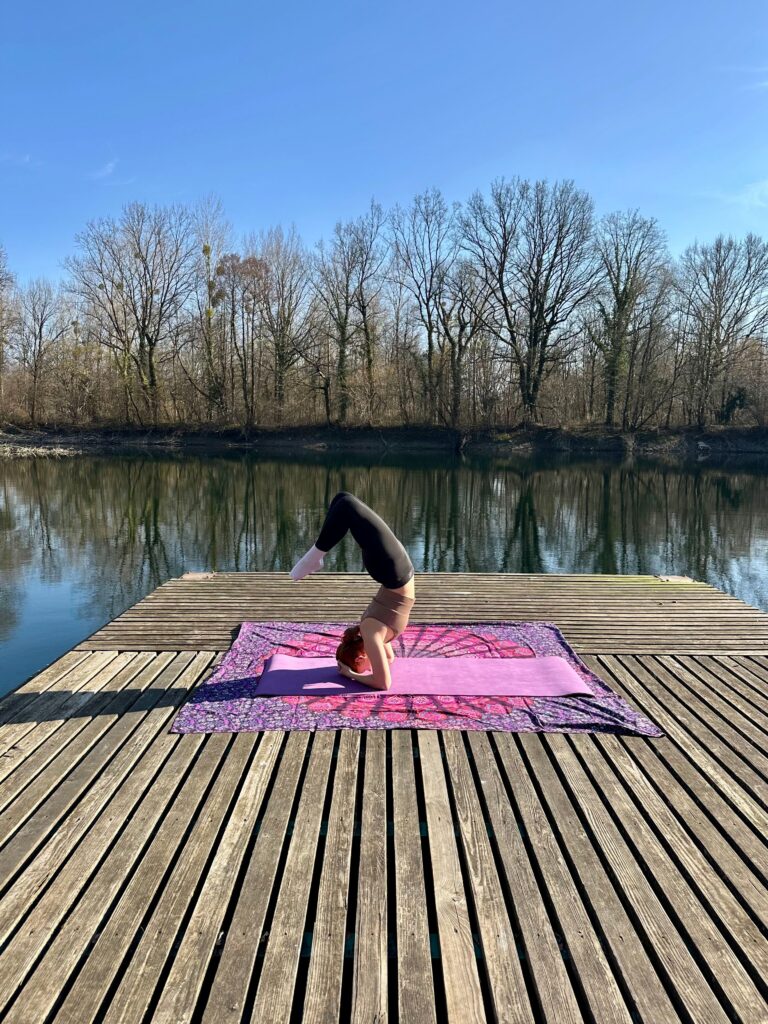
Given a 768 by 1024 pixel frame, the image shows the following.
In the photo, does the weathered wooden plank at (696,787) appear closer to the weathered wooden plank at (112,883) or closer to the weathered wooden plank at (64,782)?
the weathered wooden plank at (112,883)

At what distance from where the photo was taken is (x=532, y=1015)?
1.90 meters

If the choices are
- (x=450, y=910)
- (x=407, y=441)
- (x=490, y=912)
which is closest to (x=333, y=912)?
(x=450, y=910)

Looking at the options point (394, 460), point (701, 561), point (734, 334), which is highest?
point (734, 334)

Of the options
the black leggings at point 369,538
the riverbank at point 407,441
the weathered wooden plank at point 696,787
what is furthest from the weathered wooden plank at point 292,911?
the riverbank at point 407,441

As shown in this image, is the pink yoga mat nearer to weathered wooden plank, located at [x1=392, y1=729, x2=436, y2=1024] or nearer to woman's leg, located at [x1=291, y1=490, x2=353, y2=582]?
woman's leg, located at [x1=291, y1=490, x2=353, y2=582]

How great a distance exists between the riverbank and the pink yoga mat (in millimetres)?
30875

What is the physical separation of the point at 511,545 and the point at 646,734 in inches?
383

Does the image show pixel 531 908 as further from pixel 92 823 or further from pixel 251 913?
pixel 92 823

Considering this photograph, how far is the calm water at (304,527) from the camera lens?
387 inches

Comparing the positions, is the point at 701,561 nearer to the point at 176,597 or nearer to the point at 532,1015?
the point at 176,597

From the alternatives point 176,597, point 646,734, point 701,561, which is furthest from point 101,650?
point 701,561

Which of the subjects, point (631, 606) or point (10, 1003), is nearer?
point (10, 1003)

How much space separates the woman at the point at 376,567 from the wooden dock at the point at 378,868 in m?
0.59

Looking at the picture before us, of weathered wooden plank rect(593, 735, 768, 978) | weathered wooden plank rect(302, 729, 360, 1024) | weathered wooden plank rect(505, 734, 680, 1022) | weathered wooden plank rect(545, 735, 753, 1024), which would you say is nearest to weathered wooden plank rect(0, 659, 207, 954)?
weathered wooden plank rect(302, 729, 360, 1024)
